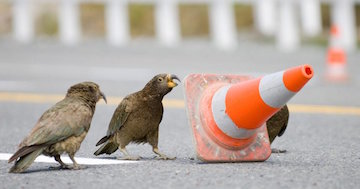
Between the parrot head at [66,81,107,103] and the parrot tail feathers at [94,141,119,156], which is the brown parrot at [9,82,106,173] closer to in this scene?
the parrot head at [66,81,107,103]

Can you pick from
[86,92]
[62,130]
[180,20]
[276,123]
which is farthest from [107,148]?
[180,20]

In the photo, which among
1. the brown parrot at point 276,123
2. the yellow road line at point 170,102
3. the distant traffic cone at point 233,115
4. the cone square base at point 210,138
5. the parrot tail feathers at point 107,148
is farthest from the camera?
the yellow road line at point 170,102

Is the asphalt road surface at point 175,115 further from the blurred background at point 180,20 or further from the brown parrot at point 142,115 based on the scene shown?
the blurred background at point 180,20

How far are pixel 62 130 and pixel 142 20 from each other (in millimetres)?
13154

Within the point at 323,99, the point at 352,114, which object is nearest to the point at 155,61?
the point at 323,99

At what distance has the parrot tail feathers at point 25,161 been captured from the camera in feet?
18.5

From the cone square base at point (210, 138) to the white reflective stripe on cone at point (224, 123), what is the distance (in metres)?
0.09

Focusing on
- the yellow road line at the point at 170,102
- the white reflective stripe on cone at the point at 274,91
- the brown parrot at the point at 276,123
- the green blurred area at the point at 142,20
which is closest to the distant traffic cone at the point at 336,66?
the yellow road line at the point at 170,102

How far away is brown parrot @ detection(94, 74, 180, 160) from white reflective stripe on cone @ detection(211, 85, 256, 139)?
339 millimetres

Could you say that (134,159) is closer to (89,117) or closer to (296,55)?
(89,117)

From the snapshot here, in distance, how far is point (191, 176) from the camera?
5562 mm

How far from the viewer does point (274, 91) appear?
5812 millimetres

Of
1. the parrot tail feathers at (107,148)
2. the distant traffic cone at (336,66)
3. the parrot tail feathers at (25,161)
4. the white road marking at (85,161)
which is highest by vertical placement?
the parrot tail feathers at (25,161)

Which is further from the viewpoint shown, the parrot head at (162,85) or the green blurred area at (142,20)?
the green blurred area at (142,20)
